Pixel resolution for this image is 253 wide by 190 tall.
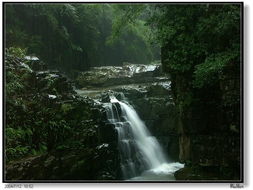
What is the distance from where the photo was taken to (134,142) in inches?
360

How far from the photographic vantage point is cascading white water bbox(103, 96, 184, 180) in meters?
8.43

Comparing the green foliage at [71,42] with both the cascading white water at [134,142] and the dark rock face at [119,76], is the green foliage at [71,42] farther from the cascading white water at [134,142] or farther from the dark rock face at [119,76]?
the cascading white water at [134,142]

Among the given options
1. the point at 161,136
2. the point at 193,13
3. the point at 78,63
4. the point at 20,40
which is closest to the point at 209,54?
the point at 193,13

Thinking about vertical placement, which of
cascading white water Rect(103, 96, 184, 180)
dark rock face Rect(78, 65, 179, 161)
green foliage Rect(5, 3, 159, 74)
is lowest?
cascading white water Rect(103, 96, 184, 180)

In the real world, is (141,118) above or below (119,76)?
below

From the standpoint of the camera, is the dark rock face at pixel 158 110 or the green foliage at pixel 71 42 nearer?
the dark rock face at pixel 158 110

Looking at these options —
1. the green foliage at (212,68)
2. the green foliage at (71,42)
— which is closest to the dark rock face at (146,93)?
the green foliage at (71,42)

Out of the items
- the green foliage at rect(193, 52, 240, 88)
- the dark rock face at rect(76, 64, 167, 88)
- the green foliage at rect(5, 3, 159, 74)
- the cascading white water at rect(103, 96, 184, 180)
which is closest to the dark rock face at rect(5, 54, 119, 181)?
the cascading white water at rect(103, 96, 184, 180)

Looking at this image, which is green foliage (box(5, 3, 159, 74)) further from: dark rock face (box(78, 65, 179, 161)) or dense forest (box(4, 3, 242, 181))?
dense forest (box(4, 3, 242, 181))

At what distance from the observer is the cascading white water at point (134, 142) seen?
8.43 metres

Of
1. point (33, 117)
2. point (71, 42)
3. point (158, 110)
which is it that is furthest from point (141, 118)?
point (71, 42)

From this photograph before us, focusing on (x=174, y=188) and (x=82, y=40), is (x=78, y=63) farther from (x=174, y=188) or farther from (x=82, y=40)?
(x=174, y=188)

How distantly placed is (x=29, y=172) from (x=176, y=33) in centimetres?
352

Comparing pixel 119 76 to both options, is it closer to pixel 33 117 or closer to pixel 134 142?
pixel 134 142
